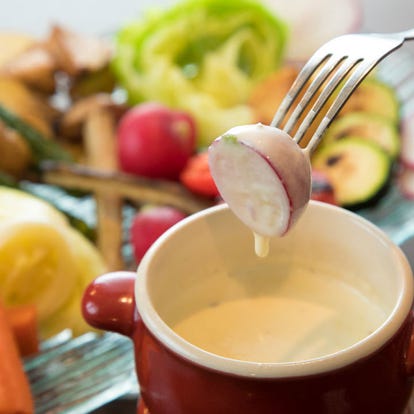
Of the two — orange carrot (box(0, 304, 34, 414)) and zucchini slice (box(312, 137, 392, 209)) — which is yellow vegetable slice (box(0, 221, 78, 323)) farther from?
zucchini slice (box(312, 137, 392, 209))

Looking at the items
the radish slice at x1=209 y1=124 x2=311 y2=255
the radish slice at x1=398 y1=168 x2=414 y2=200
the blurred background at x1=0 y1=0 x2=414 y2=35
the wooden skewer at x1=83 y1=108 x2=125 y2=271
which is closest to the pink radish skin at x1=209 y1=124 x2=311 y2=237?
the radish slice at x1=209 y1=124 x2=311 y2=255

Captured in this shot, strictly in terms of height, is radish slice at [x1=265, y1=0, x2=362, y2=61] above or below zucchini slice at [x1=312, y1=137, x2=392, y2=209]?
above

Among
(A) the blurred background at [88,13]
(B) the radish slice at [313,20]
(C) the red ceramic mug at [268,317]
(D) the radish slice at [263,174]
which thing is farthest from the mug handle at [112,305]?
(A) the blurred background at [88,13]

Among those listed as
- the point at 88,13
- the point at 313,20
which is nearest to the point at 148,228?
the point at 313,20

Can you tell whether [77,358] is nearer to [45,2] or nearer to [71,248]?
[71,248]

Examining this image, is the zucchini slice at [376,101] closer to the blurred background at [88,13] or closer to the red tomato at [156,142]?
the red tomato at [156,142]
